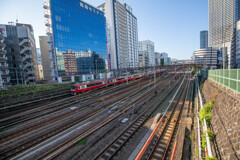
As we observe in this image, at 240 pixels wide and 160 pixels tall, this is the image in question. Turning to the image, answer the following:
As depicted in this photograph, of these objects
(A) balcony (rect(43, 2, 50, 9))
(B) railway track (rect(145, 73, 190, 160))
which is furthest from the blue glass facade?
(B) railway track (rect(145, 73, 190, 160))

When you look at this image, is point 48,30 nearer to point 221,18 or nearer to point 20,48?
point 20,48

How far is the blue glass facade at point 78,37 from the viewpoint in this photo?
44.9 metres

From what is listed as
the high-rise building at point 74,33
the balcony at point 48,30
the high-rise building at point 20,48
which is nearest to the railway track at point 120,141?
the high-rise building at point 74,33

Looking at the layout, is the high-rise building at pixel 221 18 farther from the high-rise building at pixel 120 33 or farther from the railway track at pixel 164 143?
the railway track at pixel 164 143

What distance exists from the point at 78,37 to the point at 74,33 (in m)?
2.29

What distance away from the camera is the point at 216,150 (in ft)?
23.0

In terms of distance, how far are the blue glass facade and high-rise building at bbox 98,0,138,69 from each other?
17078 mm

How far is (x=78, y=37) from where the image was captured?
2052 inches

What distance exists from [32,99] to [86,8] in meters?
51.0

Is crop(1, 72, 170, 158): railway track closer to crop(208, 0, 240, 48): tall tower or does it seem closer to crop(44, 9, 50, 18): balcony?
crop(44, 9, 50, 18): balcony

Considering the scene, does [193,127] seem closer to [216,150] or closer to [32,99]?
[216,150]

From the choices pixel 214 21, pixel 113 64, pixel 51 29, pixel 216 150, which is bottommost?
pixel 216 150

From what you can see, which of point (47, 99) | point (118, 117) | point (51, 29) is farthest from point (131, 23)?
point (118, 117)

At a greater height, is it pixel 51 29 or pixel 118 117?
pixel 51 29
